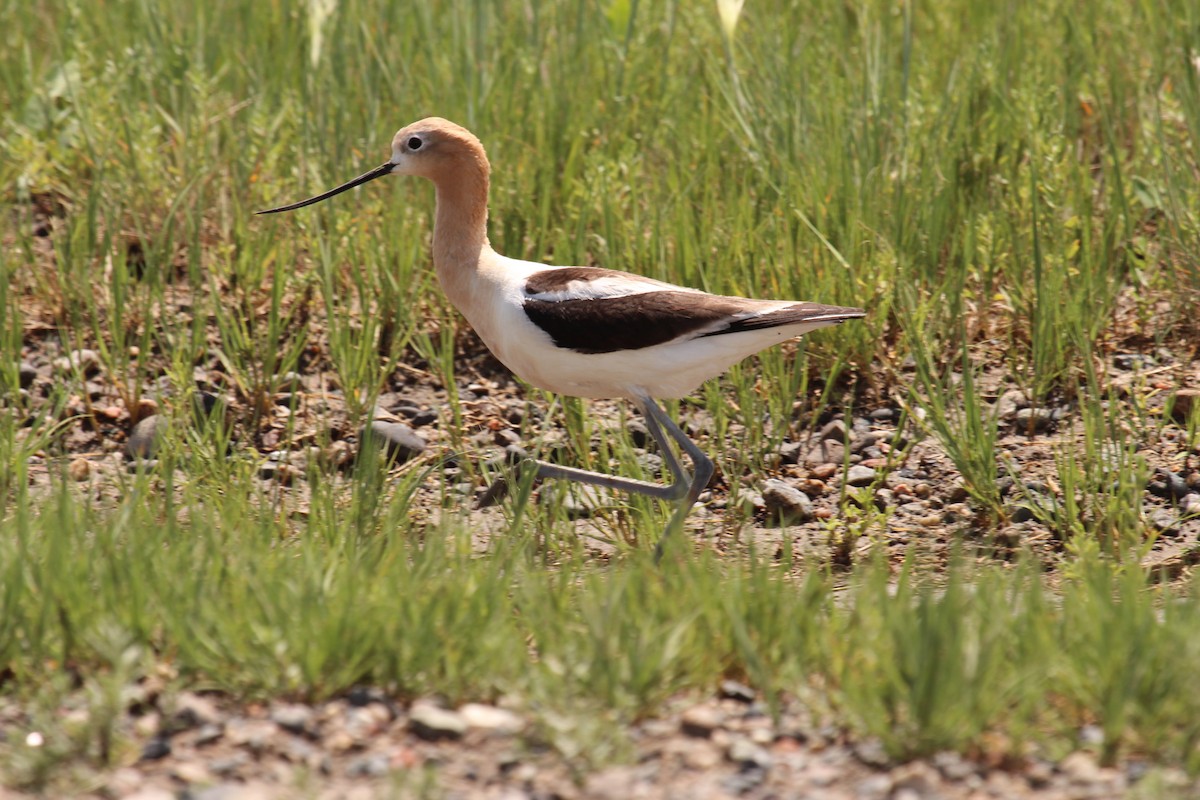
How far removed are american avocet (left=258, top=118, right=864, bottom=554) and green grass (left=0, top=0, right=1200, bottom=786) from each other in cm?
29

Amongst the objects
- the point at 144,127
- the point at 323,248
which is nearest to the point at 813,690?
the point at 323,248

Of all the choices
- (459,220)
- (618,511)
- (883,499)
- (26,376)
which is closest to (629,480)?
(618,511)

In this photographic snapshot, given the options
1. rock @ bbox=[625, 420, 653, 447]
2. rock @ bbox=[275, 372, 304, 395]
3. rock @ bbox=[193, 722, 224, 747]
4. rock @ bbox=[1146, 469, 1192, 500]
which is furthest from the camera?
rock @ bbox=[625, 420, 653, 447]

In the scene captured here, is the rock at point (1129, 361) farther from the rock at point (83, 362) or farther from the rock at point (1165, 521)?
the rock at point (83, 362)

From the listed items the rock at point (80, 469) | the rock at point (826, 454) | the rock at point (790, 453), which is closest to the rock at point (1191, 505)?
the rock at point (826, 454)

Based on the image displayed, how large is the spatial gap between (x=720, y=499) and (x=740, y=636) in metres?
1.83

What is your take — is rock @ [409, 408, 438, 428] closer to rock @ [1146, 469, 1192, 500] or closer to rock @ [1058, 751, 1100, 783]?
rock @ [1146, 469, 1192, 500]

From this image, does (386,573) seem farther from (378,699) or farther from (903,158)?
(903,158)

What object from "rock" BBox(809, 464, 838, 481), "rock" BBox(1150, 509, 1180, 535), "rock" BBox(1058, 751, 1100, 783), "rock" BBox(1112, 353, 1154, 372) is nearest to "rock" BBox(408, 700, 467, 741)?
"rock" BBox(1058, 751, 1100, 783)

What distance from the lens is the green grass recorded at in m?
3.04

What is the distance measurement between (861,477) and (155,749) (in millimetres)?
2563

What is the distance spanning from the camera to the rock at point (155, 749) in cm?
286

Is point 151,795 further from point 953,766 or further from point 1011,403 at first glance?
point 1011,403

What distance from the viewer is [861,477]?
4.77m
